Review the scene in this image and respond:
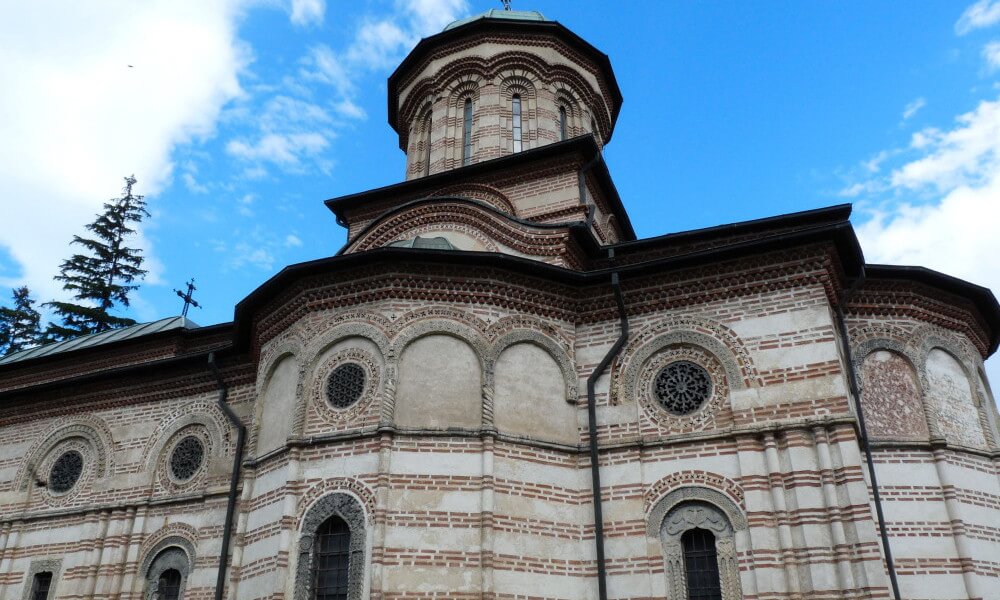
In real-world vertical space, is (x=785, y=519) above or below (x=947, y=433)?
below

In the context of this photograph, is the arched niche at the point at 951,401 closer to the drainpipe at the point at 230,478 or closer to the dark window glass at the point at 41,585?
the drainpipe at the point at 230,478

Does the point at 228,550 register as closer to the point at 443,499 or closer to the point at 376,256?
the point at 443,499

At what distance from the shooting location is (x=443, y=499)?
8.16 m

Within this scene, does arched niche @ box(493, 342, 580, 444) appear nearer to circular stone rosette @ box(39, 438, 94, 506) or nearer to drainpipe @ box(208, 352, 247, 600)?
drainpipe @ box(208, 352, 247, 600)

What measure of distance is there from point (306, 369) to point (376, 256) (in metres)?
1.56

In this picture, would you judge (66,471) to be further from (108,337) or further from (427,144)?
(427,144)

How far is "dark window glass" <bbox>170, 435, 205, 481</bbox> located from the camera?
1123 centimetres

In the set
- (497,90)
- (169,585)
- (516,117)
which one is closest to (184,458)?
(169,585)

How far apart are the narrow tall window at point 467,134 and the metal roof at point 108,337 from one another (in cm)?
594

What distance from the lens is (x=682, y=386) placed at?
895 centimetres

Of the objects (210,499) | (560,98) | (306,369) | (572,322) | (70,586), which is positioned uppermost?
(560,98)

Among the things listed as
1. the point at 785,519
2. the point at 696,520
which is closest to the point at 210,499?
the point at 696,520

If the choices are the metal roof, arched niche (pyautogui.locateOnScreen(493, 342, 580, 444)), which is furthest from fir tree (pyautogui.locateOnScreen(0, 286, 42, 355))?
arched niche (pyautogui.locateOnScreen(493, 342, 580, 444))

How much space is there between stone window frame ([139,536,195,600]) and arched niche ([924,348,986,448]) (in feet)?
31.7
